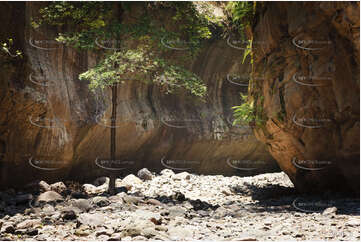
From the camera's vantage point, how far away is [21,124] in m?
9.33

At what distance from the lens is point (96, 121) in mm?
11453

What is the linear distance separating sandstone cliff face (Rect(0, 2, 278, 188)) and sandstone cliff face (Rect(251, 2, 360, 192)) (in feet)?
13.2

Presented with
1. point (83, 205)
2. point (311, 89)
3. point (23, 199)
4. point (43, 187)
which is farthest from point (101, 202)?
point (311, 89)

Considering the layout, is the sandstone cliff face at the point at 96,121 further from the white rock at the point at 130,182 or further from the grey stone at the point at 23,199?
the grey stone at the point at 23,199

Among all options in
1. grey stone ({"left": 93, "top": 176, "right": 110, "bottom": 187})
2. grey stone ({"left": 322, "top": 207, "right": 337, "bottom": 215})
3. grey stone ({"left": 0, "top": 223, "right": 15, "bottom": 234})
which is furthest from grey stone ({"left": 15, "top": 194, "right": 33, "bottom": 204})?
grey stone ({"left": 322, "top": 207, "right": 337, "bottom": 215})

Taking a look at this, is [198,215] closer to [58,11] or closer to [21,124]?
[21,124]

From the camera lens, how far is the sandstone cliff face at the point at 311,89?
7.40 meters

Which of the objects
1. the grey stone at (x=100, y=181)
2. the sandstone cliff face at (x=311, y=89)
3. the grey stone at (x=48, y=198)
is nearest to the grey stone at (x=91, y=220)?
the grey stone at (x=48, y=198)

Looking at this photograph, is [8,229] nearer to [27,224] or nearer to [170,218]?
[27,224]

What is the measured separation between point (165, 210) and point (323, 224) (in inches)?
112

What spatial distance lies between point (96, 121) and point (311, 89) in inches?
259

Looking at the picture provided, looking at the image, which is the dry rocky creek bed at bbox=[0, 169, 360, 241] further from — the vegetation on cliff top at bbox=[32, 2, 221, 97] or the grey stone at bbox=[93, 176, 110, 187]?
the vegetation on cliff top at bbox=[32, 2, 221, 97]

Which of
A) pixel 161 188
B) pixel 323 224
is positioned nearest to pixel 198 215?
pixel 323 224

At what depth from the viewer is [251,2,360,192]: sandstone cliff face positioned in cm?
740
